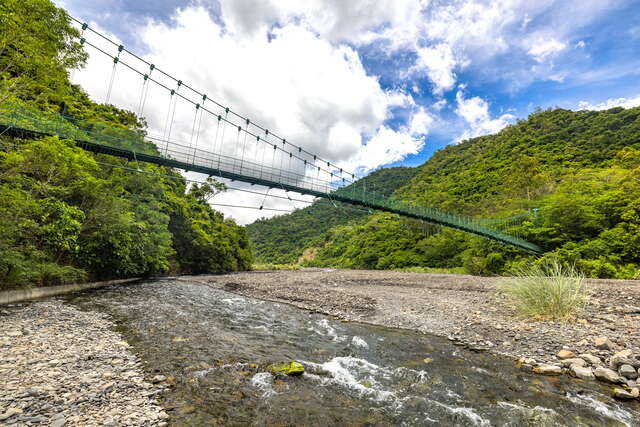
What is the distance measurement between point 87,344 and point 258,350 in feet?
10.0

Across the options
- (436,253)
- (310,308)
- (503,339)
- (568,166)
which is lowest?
(310,308)

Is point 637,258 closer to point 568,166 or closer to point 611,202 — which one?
point 611,202

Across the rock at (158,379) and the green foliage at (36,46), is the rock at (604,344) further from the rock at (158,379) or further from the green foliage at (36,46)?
the green foliage at (36,46)

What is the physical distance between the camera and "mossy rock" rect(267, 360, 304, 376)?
435 centimetres

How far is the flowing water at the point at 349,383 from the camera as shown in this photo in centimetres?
325

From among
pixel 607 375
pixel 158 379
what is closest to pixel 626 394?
pixel 607 375

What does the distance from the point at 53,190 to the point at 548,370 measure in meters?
13.8

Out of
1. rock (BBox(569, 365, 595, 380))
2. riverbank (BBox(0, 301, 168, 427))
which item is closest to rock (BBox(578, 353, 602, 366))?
rock (BBox(569, 365, 595, 380))

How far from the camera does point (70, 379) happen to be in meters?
3.44

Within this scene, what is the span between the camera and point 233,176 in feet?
59.6

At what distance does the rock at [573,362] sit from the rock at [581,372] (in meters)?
0.08

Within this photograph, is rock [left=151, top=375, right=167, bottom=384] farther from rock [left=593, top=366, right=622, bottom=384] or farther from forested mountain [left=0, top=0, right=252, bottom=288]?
rock [left=593, top=366, right=622, bottom=384]

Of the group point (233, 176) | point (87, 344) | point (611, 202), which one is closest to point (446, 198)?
point (611, 202)

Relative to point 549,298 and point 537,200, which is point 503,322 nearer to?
point 549,298
